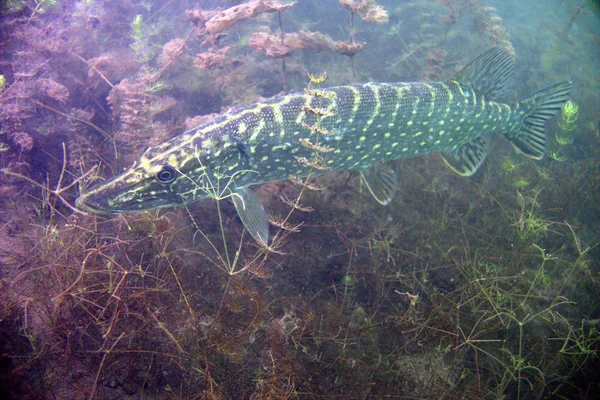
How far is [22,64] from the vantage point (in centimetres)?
568

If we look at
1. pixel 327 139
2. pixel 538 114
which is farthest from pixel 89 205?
pixel 538 114

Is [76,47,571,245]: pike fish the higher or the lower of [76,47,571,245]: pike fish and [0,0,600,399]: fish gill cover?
the higher

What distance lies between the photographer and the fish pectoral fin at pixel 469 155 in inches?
190

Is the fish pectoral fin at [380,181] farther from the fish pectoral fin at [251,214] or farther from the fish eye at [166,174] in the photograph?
the fish eye at [166,174]

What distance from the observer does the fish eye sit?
3332 millimetres

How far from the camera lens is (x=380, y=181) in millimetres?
4453

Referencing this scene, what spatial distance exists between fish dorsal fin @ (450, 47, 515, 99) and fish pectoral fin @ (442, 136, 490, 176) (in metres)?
0.77

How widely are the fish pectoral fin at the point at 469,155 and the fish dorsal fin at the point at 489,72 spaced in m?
0.77

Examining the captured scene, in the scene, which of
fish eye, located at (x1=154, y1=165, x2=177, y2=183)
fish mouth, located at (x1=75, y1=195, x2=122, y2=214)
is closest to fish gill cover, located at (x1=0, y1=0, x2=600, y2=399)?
fish eye, located at (x1=154, y1=165, x2=177, y2=183)

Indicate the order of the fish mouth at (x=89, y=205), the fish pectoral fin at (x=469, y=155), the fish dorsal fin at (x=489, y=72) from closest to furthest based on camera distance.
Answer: the fish mouth at (x=89, y=205) → the fish dorsal fin at (x=489, y=72) → the fish pectoral fin at (x=469, y=155)

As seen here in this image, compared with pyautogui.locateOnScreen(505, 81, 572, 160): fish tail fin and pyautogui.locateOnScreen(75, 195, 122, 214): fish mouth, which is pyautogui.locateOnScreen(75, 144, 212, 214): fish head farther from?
pyautogui.locateOnScreen(505, 81, 572, 160): fish tail fin

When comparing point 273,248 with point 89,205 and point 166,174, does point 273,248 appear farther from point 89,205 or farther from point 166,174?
point 89,205

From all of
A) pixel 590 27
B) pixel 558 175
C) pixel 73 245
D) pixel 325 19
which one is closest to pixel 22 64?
pixel 73 245

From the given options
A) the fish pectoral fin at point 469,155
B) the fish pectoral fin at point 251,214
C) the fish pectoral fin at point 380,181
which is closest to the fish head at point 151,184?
the fish pectoral fin at point 251,214
